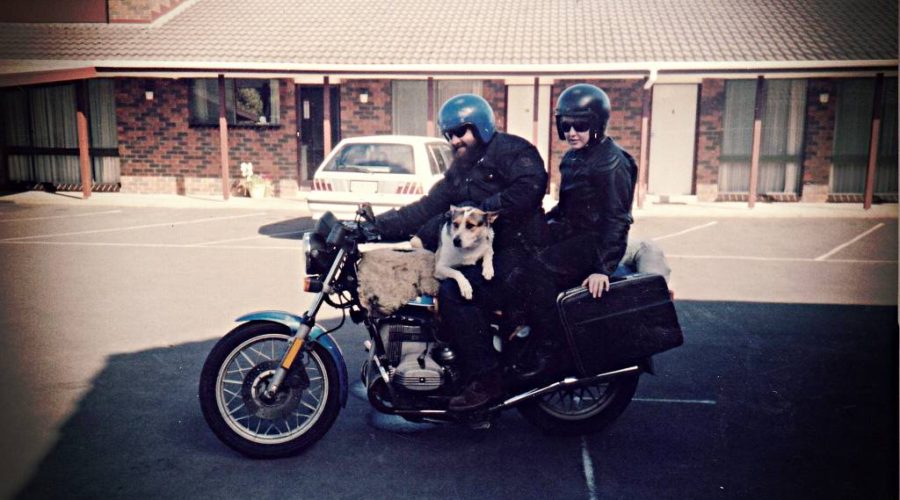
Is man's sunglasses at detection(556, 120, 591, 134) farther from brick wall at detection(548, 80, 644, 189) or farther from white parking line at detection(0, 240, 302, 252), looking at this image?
brick wall at detection(548, 80, 644, 189)

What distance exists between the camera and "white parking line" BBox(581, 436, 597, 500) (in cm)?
363

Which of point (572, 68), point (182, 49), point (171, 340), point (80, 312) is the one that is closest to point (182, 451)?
point (171, 340)

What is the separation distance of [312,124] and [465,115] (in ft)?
52.8

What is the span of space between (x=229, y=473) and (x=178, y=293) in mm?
4530

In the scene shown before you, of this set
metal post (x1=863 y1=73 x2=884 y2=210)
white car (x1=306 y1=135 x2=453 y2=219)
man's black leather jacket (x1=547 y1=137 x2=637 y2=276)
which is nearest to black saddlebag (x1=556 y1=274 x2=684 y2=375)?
man's black leather jacket (x1=547 y1=137 x2=637 y2=276)

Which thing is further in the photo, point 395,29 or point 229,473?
point 395,29

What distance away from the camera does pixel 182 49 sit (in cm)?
1803

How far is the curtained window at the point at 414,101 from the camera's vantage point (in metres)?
19.2

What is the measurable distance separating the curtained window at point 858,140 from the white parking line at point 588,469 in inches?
657

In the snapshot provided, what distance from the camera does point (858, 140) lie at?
711 inches

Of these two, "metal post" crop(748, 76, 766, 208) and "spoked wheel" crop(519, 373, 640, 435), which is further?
"metal post" crop(748, 76, 766, 208)

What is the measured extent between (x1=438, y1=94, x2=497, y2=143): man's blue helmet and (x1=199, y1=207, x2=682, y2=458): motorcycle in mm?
645

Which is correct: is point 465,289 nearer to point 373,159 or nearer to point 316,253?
point 316,253

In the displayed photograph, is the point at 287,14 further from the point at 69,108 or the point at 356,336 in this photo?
the point at 356,336
